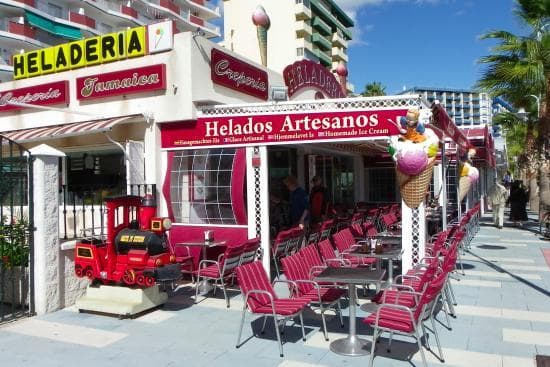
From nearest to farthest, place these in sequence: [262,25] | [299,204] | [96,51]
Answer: [299,204], [96,51], [262,25]

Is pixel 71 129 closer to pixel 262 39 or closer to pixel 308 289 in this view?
pixel 262 39

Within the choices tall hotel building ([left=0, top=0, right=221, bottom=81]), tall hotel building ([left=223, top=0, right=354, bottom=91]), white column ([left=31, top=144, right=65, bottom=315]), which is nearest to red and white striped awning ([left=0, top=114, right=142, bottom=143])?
white column ([left=31, top=144, right=65, bottom=315])

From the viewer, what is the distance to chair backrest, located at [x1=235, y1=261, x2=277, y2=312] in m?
4.98

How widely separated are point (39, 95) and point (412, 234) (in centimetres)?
812

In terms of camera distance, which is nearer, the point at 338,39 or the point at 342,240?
the point at 342,240

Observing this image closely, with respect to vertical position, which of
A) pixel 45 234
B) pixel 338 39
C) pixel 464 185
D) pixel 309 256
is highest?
pixel 338 39

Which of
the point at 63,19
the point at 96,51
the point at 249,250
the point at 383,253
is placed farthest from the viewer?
the point at 63,19

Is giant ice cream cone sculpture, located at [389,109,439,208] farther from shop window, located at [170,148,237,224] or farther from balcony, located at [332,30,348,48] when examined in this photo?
balcony, located at [332,30,348,48]

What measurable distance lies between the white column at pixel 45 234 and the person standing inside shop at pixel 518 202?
15.1 m

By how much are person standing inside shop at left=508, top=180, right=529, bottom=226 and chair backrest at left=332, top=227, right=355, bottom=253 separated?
11.0m

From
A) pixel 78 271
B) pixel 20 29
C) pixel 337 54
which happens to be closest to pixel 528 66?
pixel 78 271

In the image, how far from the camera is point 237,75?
9688 mm

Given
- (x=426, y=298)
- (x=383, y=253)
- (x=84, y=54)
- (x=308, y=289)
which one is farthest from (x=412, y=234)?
(x=84, y=54)

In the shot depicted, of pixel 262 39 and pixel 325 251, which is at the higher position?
pixel 262 39
